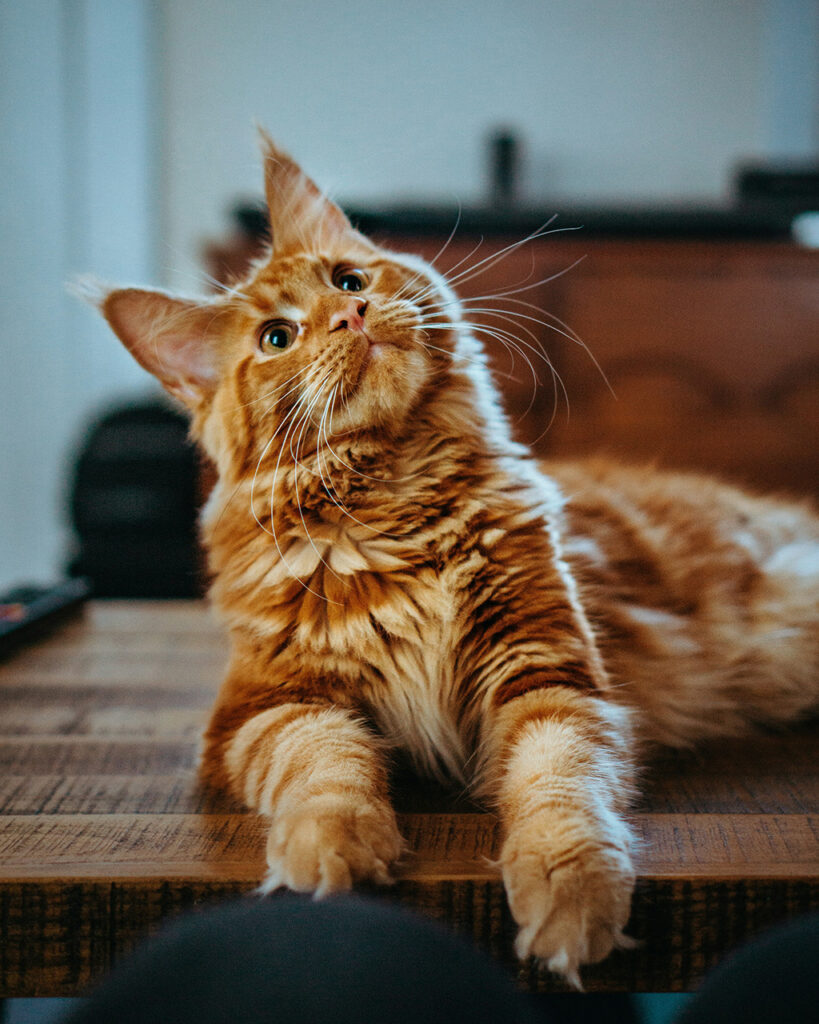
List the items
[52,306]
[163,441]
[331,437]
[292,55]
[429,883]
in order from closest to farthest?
[429,883]
[331,437]
[163,441]
[52,306]
[292,55]

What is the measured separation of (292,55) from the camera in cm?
371

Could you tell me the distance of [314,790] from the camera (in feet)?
2.69

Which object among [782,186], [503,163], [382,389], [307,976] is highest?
[503,163]

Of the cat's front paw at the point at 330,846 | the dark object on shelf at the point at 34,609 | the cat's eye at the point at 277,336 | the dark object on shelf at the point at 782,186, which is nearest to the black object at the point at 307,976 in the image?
the cat's front paw at the point at 330,846

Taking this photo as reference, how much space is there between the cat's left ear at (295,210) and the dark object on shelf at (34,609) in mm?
914

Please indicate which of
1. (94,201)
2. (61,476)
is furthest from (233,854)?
(94,201)

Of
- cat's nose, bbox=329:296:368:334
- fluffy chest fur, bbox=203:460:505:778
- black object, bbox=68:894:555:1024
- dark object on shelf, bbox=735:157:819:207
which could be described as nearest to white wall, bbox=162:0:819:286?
dark object on shelf, bbox=735:157:819:207

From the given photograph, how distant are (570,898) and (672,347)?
2.37m

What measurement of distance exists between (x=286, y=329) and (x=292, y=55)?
316 centimetres

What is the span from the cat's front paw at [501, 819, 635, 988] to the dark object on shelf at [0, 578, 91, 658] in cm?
121

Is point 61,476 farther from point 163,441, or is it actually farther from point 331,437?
point 331,437

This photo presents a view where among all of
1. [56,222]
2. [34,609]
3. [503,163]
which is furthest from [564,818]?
[503,163]

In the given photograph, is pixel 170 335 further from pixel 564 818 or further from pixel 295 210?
pixel 564 818

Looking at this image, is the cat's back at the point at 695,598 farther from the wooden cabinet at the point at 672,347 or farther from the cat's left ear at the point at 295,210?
the wooden cabinet at the point at 672,347
